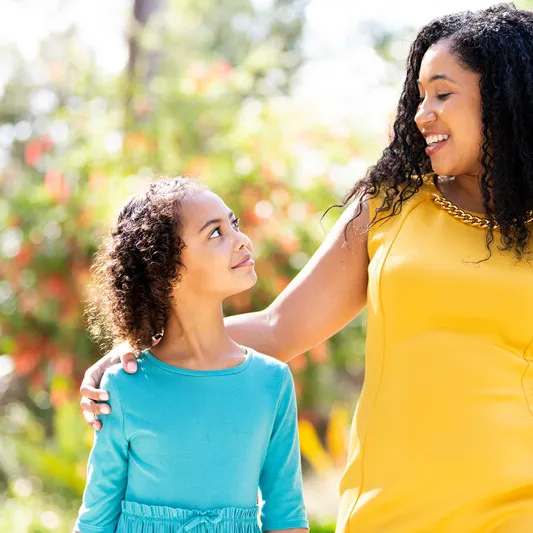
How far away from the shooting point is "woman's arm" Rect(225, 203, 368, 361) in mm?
2518

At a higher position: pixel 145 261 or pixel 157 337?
pixel 145 261

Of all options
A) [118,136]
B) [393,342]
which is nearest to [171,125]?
[118,136]

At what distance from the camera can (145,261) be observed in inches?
91.8

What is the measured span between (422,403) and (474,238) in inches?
A: 15.8

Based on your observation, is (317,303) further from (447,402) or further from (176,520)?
(176,520)

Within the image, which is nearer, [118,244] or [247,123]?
[118,244]

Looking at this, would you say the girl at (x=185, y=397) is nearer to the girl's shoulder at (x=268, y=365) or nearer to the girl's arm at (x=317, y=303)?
the girl's shoulder at (x=268, y=365)

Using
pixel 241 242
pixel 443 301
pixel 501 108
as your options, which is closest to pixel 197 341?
pixel 241 242

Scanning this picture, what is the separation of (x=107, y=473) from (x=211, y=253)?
0.53 meters

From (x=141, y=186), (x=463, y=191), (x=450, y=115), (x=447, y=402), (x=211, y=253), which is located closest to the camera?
(x=447, y=402)

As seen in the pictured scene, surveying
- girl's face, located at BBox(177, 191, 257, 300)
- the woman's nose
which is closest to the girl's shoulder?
girl's face, located at BBox(177, 191, 257, 300)

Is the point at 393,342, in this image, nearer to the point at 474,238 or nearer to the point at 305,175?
the point at 474,238

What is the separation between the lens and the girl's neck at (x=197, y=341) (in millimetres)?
2316

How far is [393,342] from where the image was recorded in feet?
7.41
